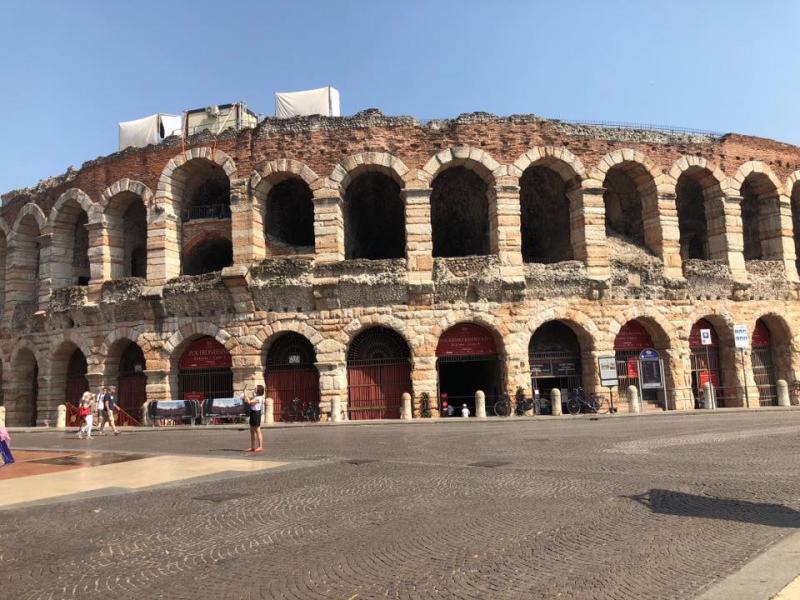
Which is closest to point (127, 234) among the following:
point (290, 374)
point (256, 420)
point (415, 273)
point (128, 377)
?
point (128, 377)

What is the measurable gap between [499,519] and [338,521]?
4.91 ft

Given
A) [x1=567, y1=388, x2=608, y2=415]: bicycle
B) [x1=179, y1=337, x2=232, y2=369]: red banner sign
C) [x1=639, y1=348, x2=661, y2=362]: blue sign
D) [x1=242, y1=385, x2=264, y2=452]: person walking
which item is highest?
[x1=179, y1=337, x2=232, y2=369]: red banner sign

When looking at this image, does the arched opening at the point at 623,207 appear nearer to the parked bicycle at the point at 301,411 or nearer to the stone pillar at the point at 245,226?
the parked bicycle at the point at 301,411

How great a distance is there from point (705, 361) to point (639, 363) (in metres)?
3.68

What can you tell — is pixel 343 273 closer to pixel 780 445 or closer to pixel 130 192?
pixel 130 192

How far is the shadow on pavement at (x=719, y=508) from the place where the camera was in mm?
5100

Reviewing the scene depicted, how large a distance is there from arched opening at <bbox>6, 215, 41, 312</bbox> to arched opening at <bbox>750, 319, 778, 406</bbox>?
2862cm

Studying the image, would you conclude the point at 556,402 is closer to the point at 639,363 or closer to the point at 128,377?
the point at 639,363

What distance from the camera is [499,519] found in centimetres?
532

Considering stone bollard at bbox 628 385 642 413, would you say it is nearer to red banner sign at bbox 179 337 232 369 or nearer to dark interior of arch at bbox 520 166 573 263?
dark interior of arch at bbox 520 166 573 263

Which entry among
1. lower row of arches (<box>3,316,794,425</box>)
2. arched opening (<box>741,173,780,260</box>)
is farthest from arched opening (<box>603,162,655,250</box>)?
lower row of arches (<box>3,316,794,425</box>)

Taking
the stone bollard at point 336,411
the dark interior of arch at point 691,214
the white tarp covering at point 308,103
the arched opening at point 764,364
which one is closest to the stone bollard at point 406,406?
the stone bollard at point 336,411

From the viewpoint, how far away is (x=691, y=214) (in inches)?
977

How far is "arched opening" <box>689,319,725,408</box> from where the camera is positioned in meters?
21.0
